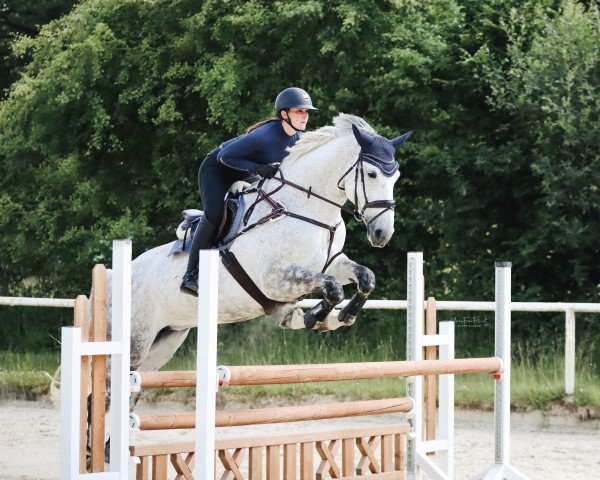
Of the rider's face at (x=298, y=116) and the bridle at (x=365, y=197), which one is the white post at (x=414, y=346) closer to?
the bridle at (x=365, y=197)

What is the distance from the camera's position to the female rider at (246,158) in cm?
503

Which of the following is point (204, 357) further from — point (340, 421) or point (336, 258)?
point (340, 421)

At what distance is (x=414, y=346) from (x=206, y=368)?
151 centimetres

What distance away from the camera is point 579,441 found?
25.1 ft

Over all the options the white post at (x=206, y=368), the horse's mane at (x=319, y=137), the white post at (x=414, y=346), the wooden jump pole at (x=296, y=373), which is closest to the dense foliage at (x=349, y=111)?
the white post at (x=414, y=346)

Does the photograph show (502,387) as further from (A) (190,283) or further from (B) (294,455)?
(A) (190,283)

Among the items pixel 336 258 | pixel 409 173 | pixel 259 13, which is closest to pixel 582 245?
pixel 409 173

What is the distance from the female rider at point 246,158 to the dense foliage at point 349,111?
448 cm

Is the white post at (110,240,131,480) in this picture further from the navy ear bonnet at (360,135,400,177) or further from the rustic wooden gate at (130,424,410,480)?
Result: the navy ear bonnet at (360,135,400,177)

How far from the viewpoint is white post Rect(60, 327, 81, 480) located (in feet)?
Answer: 12.5

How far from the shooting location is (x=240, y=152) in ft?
16.5

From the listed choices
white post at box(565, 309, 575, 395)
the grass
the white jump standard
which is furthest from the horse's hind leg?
white post at box(565, 309, 575, 395)

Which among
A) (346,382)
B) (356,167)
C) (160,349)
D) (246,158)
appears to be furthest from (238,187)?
(346,382)

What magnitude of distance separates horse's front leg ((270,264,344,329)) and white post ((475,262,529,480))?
2.67 ft
